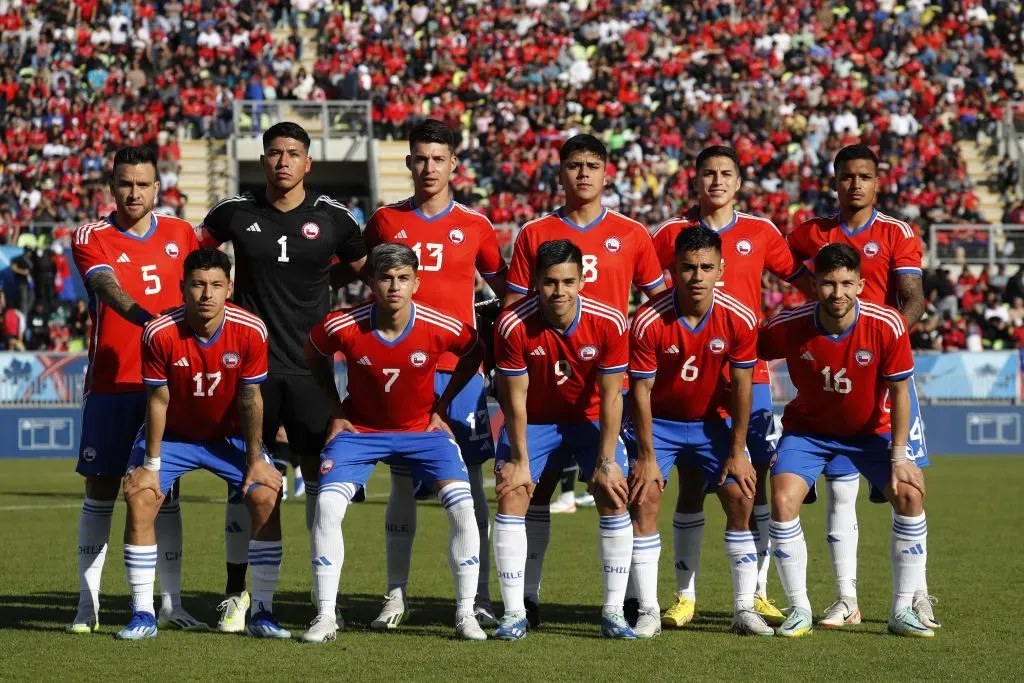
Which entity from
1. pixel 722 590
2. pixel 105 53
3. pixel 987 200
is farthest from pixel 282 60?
pixel 722 590

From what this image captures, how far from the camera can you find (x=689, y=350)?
302 inches

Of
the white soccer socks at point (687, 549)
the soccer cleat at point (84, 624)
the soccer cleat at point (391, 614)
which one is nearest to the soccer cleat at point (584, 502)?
the white soccer socks at point (687, 549)

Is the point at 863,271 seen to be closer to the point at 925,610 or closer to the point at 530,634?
the point at 925,610

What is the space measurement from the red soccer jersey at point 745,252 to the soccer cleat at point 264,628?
2846 millimetres

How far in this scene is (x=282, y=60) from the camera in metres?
32.9

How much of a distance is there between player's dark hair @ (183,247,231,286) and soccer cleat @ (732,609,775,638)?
317 centimetres

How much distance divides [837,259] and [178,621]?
12.8ft

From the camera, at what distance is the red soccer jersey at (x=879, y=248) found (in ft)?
27.4

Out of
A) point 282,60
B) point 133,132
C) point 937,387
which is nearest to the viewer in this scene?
point 937,387

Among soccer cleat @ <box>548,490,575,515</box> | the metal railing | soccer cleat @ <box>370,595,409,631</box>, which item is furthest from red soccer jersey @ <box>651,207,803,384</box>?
the metal railing

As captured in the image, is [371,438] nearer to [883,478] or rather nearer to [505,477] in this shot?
[505,477]

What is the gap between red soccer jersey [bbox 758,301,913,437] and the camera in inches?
299

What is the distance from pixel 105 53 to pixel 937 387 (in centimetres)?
1940

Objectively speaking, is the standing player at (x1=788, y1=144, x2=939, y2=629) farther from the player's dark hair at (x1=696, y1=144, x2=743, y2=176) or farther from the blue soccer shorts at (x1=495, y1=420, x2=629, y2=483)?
the blue soccer shorts at (x1=495, y1=420, x2=629, y2=483)
